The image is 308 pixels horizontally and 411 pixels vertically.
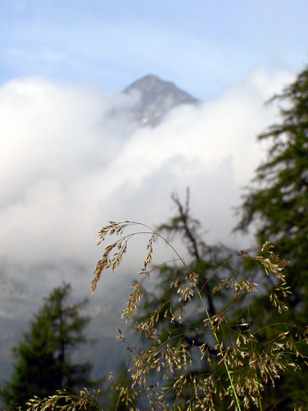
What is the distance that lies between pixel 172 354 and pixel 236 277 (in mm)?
452

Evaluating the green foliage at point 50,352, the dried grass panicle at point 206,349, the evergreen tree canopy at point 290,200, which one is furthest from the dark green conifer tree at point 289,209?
the green foliage at point 50,352

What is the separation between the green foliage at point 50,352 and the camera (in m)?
16.2

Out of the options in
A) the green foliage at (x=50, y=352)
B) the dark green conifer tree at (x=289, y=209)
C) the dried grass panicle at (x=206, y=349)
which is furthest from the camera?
the green foliage at (x=50, y=352)

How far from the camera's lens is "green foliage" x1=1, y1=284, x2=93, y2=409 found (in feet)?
53.3

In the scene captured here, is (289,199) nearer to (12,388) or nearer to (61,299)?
(61,299)

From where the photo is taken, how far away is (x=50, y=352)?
17172 millimetres

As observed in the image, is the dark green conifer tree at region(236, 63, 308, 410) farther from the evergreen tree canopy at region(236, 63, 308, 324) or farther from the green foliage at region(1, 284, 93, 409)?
the green foliage at region(1, 284, 93, 409)

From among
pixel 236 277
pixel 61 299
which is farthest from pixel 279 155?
pixel 61 299

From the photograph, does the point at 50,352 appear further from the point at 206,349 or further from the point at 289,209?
the point at 206,349

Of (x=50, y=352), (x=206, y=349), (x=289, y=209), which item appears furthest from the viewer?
(x=50, y=352)

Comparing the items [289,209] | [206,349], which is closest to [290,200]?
[289,209]

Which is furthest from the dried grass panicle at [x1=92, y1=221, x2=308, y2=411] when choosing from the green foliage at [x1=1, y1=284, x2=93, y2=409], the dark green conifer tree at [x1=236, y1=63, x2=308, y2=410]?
the green foliage at [x1=1, y1=284, x2=93, y2=409]

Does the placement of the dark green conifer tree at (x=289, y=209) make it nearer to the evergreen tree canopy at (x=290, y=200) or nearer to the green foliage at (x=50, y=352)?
the evergreen tree canopy at (x=290, y=200)

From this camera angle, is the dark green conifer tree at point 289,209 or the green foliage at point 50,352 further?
the green foliage at point 50,352
